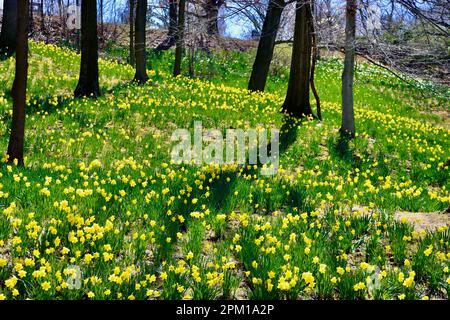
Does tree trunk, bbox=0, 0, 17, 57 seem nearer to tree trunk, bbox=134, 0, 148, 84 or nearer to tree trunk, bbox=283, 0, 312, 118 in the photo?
tree trunk, bbox=134, 0, 148, 84

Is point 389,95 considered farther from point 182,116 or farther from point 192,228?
point 192,228

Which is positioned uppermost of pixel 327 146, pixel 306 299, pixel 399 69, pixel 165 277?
pixel 399 69

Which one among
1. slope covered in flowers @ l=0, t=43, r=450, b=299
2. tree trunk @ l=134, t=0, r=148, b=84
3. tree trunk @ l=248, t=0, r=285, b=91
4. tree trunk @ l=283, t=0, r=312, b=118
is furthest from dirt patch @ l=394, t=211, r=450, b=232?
tree trunk @ l=248, t=0, r=285, b=91

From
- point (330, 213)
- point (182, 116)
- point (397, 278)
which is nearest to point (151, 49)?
point (182, 116)

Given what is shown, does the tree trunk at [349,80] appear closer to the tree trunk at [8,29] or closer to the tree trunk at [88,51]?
the tree trunk at [88,51]

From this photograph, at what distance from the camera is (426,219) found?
16.9 ft

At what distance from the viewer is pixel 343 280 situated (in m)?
3.45

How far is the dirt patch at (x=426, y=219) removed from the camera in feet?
15.8

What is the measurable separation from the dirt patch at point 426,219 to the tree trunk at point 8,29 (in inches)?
537

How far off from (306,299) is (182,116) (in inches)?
277

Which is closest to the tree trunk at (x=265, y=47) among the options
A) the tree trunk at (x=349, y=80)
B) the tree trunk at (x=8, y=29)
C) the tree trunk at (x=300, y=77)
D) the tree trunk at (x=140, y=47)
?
the tree trunk at (x=300, y=77)

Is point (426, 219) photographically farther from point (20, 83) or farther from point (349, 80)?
point (20, 83)
